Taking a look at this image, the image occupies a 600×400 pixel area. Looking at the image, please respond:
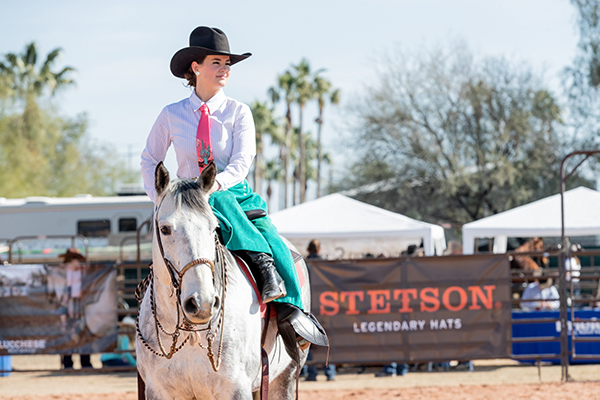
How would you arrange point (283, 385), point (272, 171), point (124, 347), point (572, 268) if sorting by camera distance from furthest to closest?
point (272, 171)
point (572, 268)
point (124, 347)
point (283, 385)

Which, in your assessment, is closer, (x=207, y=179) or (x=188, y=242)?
(x=188, y=242)

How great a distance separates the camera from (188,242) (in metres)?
2.91

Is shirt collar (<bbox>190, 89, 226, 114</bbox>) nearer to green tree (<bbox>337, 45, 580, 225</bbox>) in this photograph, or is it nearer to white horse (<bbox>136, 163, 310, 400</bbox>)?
white horse (<bbox>136, 163, 310, 400</bbox>)

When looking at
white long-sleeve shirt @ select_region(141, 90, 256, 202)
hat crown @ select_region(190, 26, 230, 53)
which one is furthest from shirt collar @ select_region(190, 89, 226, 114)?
hat crown @ select_region(190, 26, 230, 53)

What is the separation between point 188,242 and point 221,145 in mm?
966

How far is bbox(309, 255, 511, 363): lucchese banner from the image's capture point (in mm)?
9352

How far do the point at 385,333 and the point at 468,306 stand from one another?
1.18m

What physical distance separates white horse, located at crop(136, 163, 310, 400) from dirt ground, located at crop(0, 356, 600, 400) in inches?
215

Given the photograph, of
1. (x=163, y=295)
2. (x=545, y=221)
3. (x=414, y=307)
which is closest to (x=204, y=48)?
(x=163, y=295)

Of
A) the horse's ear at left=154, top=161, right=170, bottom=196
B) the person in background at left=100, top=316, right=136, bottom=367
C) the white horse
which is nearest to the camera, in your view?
the white horse

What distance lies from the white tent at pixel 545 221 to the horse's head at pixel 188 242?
35.1 feet

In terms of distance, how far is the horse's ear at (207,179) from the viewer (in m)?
3.12

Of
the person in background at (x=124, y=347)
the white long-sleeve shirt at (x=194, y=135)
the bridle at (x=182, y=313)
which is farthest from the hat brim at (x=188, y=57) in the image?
the person in background at (x=124, y=347)

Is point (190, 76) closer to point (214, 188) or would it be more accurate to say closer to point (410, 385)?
point (214, 188)
